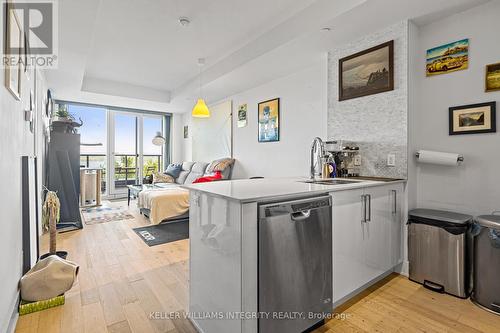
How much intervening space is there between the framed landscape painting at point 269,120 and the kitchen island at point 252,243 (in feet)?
7.13

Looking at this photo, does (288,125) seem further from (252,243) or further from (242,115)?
(252,243)

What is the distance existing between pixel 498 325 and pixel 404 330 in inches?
25.5

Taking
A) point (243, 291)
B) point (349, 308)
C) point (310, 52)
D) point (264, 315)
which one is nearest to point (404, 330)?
point (349, 308)

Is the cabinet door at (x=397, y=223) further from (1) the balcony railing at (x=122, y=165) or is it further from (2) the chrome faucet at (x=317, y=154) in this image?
(1) the balcony railing at (x=122, y=165)

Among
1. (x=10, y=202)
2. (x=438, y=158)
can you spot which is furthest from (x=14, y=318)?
(x=438, y=158)

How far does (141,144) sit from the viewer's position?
6.95 metres

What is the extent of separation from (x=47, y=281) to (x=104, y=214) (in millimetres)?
3130

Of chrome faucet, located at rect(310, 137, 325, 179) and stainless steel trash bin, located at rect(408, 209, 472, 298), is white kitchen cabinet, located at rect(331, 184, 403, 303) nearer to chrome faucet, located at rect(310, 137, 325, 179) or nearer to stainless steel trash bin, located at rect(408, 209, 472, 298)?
stainless steel trash bin, located at rect(408, 209, 472, 298)

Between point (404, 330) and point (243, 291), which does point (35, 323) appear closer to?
point (243, 291)

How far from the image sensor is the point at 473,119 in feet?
6.88

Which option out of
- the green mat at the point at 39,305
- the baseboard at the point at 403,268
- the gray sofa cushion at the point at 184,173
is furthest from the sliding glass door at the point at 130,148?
the baseboard at the point at 403,268

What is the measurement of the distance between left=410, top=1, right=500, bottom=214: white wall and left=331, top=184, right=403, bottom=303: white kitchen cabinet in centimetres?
39

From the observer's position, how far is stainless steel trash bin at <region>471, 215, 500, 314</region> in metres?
1.77

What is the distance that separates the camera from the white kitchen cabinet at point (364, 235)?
5.67ft
